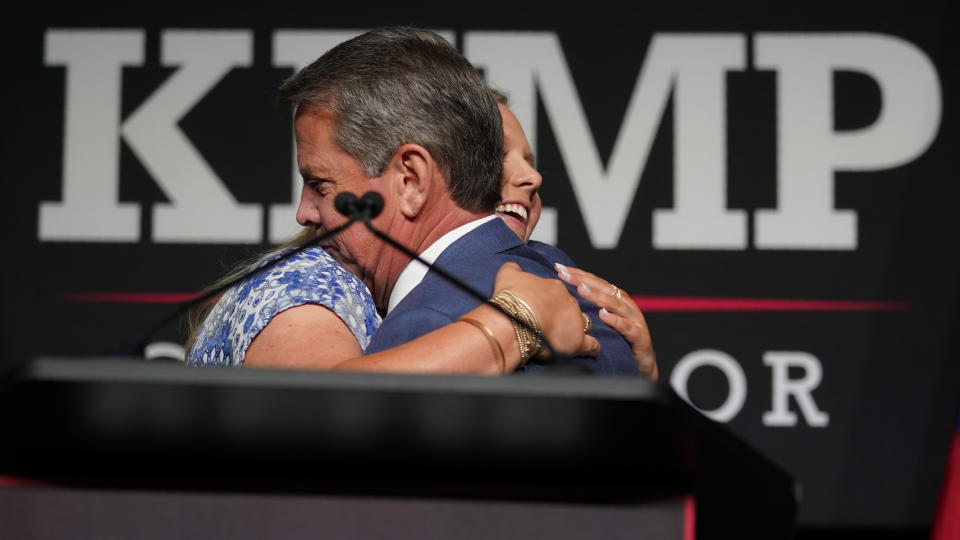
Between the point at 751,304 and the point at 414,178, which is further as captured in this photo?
the point at 751,304

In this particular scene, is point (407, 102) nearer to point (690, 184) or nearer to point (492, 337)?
point (492, 337)

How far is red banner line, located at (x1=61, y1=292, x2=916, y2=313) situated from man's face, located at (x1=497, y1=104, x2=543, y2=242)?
771 millimetres

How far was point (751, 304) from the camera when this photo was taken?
3.26 m

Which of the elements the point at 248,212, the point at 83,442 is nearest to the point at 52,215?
the point at 248,212

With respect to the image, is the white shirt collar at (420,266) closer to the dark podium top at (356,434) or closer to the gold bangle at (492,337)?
the gold bangle at (492,337)

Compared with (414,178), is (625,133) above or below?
above

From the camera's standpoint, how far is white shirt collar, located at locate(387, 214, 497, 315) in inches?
63.2

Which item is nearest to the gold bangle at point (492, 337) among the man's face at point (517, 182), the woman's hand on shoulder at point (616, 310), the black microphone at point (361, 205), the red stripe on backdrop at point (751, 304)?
the black microphone at point (361, 205)

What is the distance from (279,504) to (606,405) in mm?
291

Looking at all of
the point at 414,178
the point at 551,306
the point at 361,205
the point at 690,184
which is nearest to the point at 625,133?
the point at 690,184

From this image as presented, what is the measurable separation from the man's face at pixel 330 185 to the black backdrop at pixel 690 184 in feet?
5.15

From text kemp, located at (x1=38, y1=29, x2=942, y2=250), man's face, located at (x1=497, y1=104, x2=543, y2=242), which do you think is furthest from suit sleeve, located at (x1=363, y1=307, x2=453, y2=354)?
text kemp, located at (x1=38, y1=29, x2=942, y2=250)

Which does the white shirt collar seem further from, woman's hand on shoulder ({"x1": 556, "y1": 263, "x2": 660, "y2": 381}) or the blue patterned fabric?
woman's hand on shoulder ({"x1": 556, "y1": 263, "x2": 660, "y2": 381})

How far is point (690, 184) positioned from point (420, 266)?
6.03 ft
